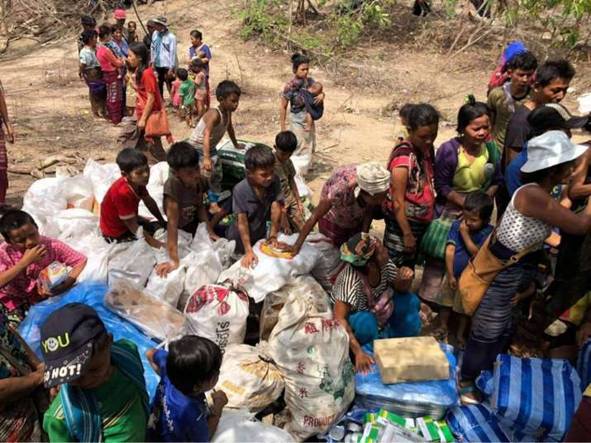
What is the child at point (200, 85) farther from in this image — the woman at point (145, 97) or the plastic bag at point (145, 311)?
the plastic bag at point (145, 311)

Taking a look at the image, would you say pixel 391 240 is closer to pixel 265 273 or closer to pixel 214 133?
pixel 265 273

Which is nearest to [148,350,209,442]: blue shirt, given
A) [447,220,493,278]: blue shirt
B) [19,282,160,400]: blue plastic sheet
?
[19,282,160,400]: blue plastic sheet

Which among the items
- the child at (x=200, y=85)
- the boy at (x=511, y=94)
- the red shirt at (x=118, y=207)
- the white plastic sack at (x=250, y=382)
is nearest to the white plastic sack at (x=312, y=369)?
the white plastic sack at (x=250, y=382)

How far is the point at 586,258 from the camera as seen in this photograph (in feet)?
9.53

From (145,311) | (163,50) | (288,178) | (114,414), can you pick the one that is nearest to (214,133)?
(288,178)

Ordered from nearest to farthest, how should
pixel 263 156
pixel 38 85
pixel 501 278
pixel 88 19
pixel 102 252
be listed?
pixel 501 278, pixel 263 156, pixel 102 252, pixel 88 19, pixel 38 85

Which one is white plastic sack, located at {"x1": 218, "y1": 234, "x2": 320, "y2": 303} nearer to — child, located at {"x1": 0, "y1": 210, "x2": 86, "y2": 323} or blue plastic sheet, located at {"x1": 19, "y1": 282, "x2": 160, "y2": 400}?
blue plastic sheet, located at {"x1": 19, "y1": 282, "x2": 160, "y2": 400}

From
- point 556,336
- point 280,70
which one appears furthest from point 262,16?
point 556,336

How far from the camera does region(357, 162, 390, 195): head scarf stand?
114 inches

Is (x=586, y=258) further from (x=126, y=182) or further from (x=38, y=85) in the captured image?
(x=38, y=85)

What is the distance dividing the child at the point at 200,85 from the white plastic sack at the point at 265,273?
4274 mm

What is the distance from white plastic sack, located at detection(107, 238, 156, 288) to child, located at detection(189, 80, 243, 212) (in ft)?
2.78

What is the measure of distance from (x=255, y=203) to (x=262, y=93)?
582 centimetres

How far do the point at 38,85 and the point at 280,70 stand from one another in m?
4.29
